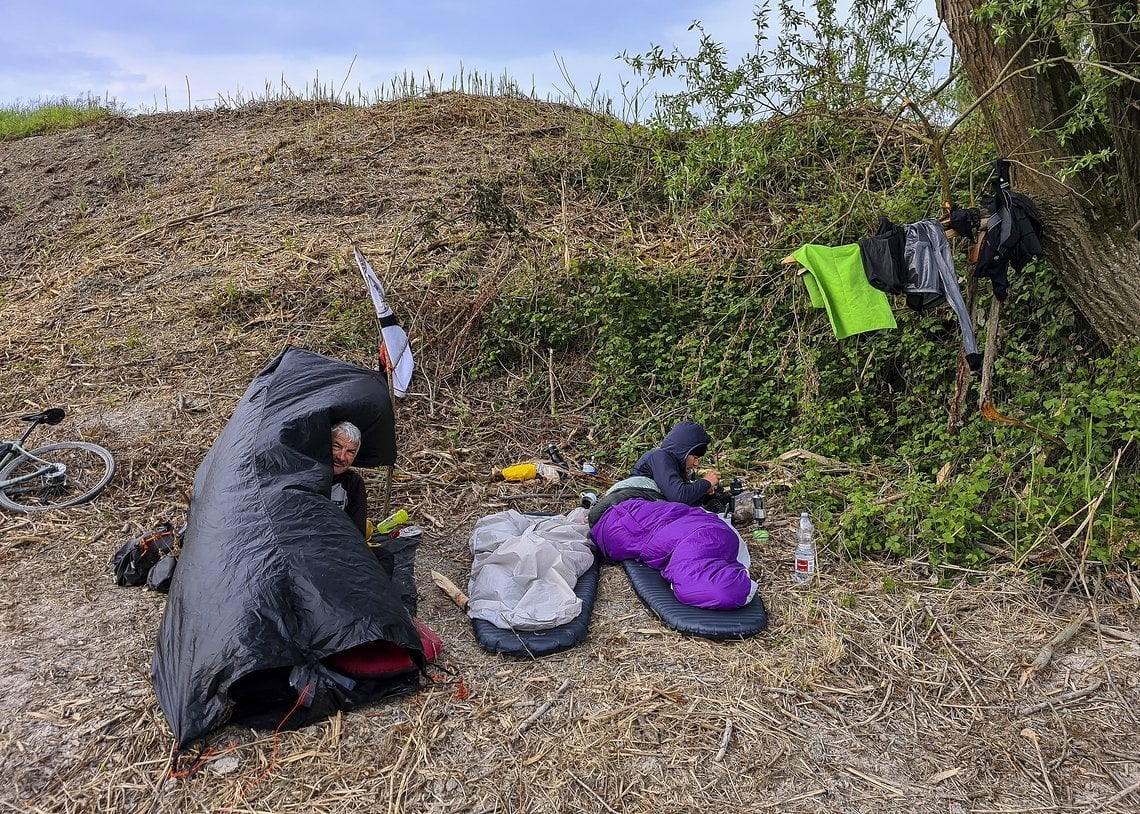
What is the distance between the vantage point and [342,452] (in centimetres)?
369

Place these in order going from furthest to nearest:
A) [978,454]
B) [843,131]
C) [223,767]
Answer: [843,131] < [978,454] < [223,767]

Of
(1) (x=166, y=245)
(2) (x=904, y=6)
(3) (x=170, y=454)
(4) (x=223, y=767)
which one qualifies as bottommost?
(4) (x=223, y=767)

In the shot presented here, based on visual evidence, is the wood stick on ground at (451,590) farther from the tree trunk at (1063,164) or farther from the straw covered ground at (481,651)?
the tree trunk at (1063,164)

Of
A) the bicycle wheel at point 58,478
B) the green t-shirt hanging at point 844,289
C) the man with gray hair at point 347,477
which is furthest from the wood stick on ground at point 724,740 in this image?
the bicycle wheel at point 58,478

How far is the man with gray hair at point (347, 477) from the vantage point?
144 inches

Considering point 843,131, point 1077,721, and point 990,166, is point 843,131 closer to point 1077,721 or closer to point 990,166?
point 990,166

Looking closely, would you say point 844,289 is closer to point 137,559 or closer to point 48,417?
point 137,559

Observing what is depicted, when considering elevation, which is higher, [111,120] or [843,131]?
[111,120]

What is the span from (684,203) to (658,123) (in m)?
1.37

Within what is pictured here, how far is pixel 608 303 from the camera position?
6.29 m

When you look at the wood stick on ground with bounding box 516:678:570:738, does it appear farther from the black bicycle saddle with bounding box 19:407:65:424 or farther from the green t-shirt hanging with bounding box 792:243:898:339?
the black bicycle saddle with bounding box 19:407:65:424

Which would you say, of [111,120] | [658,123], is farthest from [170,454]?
[111,120]

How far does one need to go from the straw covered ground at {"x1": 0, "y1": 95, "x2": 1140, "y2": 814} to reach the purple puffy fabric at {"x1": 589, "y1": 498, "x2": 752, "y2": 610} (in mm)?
212

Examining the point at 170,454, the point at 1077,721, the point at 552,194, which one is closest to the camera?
the point at 1077,721
